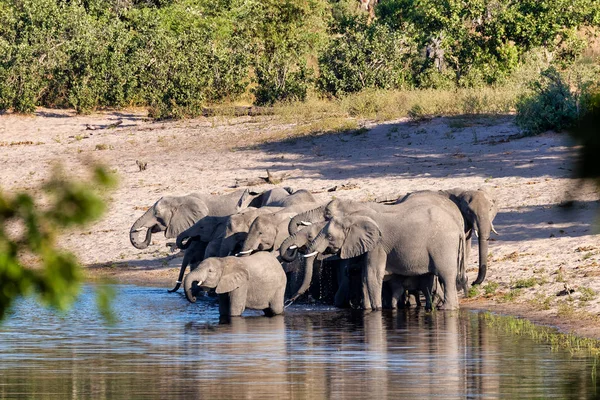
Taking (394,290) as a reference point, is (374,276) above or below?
above

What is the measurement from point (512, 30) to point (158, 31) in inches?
400

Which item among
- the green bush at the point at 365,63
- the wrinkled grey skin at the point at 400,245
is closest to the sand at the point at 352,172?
the wrinkled grey skin at the point at 400,245

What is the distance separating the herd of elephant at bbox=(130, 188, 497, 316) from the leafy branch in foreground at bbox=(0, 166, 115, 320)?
9.77 m

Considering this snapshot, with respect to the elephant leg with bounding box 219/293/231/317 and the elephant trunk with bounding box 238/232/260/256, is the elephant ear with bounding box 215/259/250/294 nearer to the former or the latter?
the elephant leg with bounding box 219/293/231/317

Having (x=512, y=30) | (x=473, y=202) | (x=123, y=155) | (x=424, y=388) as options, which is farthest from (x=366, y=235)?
(x=512, y=30)

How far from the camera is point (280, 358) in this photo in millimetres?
9133

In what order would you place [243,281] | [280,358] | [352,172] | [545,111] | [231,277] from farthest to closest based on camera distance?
[545,111]
[352,172]
[243,281]
[231,277]
[280,358]

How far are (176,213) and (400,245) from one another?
4674 millimetres

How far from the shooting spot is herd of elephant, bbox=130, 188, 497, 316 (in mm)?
11891

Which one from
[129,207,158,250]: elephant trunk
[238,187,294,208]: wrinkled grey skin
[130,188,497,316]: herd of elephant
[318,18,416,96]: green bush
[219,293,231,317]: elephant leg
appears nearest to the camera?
[130,188,497,316]: herd of elephant

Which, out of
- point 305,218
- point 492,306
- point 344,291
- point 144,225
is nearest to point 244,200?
point 144,225

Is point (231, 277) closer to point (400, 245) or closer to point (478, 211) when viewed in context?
point (400, 245)

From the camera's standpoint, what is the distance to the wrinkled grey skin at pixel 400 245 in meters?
12.0

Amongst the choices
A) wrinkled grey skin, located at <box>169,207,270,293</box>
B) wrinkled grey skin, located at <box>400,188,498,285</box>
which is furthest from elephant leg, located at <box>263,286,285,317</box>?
wrinkled grey skin, located at <box>400,188,498,285</box>
